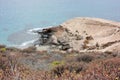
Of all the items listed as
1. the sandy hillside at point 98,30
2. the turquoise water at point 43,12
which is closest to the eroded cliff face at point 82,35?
the sandy hillside at point 98,30

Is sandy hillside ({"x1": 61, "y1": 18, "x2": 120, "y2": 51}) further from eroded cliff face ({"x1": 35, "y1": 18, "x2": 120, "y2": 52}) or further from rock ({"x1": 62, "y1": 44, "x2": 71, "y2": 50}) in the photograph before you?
rock ({"x1": 62, "y1": 44, "x2": 71, "y2": 50})

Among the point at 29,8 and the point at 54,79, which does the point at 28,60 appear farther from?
the point at 29,8

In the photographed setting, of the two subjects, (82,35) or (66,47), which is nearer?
(66,47)

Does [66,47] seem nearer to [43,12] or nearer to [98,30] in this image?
[98,30]

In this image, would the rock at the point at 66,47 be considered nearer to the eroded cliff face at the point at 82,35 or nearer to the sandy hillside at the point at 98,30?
the eroded cliff face at the point at 82,35

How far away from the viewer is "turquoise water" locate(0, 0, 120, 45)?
3309 cm

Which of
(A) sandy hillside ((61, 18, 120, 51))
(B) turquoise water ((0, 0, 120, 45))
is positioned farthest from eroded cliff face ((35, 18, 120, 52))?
(B) turquoise water ((0, 0, 120, 45))

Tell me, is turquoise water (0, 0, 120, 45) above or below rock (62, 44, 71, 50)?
below

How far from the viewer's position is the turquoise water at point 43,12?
33.1 m

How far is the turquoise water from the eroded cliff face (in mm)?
7635

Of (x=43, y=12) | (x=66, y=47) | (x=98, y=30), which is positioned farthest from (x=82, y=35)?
(x=43, y=12)

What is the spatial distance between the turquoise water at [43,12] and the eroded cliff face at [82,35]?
7635 millimetres

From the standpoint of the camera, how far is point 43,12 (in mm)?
39375

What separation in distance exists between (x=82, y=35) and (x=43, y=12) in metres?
20.0
